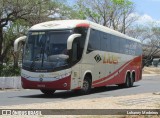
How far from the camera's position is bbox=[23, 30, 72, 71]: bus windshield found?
18.8 meters

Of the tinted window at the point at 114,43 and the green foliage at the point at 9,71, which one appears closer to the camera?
the tinted window at the point at 114,43

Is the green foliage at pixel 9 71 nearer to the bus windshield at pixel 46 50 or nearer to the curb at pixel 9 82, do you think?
the curb at pixel 9 82

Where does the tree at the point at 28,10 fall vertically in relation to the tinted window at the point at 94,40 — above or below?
above

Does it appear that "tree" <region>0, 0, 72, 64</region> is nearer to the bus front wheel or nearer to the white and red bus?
the white and red bus

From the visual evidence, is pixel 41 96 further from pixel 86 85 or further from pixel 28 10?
pixel 28 10

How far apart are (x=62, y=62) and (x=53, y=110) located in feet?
21.6

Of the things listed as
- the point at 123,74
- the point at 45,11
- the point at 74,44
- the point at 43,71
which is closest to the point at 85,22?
the point at 74,44

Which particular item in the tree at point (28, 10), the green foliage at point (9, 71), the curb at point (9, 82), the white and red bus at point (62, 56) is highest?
the tree at point (28, 10)

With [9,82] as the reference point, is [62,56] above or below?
above

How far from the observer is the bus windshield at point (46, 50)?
1875cm

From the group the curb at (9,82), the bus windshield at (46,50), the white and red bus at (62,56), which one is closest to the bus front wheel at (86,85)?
the white and red bus at (62,56)

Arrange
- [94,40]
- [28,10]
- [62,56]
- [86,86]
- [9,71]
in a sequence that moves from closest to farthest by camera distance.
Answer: [62,56] < [86,86] < [94,40] < [28,10] < [9,71]

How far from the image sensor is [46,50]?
19000 mm

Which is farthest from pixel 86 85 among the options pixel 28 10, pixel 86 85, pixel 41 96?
pixel 28 10
